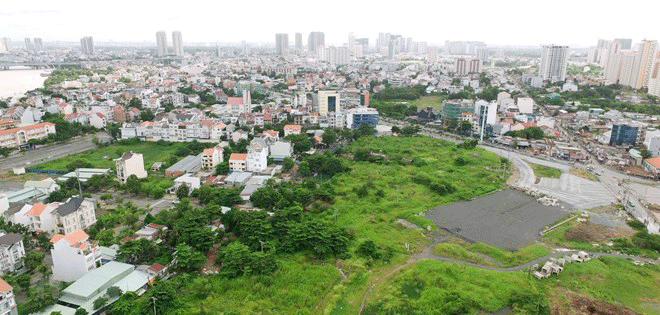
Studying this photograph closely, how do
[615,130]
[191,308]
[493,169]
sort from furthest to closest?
[615,130], [493,169], [191,308]

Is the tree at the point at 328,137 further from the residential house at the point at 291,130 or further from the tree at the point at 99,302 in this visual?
the tree at the point at 99,302

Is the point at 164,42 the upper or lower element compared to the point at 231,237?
upper

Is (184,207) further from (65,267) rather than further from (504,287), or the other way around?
(504,287)

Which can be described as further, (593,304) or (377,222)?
(377,222)

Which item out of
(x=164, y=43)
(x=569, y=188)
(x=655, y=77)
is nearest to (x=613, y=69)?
(x=655, y=77)

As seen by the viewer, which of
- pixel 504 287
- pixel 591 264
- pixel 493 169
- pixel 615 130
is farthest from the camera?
pixel 615 130

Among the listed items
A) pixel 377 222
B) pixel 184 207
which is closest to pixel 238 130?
pixel 184 207
